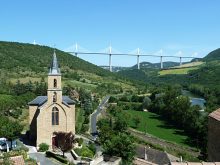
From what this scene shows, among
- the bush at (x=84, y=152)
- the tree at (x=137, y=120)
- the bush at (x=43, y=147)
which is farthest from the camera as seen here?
the tree at (x=137, y=120)

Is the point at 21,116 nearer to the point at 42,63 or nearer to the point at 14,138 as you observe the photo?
the point at 14,138

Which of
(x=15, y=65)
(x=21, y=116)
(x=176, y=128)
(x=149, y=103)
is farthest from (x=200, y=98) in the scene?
(x=21, y=116)

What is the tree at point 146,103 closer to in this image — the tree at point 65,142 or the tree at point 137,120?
the tree at point 137,120

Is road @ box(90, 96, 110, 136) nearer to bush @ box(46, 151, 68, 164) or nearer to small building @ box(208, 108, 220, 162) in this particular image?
bush @ box(46, 151, 68, 164)

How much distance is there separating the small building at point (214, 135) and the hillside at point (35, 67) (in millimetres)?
78850

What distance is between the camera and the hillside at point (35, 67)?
3824 inches

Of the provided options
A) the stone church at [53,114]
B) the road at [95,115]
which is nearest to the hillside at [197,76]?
the road at [95,115]

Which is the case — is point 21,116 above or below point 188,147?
above

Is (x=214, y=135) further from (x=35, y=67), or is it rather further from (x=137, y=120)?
(x=35, y=67)

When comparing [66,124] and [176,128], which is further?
[176,128]

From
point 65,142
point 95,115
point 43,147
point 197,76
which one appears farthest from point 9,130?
point 197,76

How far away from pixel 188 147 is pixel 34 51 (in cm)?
9021

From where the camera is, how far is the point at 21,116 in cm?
5606

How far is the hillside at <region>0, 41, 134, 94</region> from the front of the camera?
97137 mm
